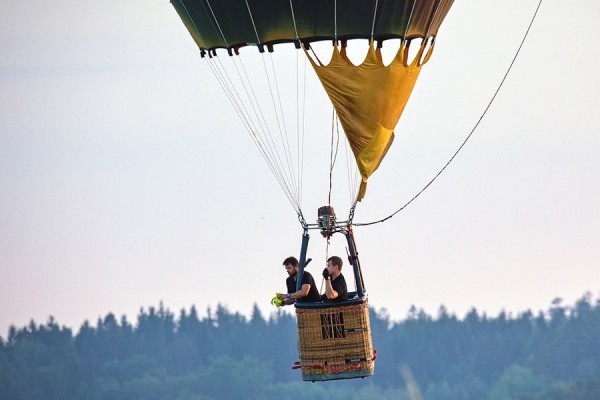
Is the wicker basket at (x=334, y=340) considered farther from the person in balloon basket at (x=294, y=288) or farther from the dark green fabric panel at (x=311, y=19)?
the dark green fabric panel at (x=311, y=19)

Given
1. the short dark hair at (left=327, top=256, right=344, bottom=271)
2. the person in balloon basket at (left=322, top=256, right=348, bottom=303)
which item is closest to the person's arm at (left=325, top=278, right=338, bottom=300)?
the person in balloon basket at (left=322, top=256, right=348, bottom=303)

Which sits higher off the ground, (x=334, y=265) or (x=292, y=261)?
(x=292, y=261)

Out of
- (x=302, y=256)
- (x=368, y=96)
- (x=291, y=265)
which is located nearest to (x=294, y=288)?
(x=291, y=265)

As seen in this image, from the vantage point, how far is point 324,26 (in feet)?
88.2

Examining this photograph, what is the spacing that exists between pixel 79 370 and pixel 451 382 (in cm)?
2379

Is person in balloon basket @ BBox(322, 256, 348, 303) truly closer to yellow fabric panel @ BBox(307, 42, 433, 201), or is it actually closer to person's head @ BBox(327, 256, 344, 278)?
person's head @ BBox(327, 256, 344, 278)

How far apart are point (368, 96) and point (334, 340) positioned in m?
3.36

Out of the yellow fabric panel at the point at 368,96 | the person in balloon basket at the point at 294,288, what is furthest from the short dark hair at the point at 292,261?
the yellow fabric panel at the point at 368,96

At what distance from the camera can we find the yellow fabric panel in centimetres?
2700

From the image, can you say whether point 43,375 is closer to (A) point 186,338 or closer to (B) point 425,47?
(A) point 186,338

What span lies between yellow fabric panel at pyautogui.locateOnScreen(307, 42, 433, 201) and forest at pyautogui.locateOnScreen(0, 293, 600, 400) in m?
93.6

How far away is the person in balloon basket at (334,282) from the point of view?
84.8ft

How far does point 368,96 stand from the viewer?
88.9 ft

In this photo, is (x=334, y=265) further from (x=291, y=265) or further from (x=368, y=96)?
(x=368, y=96)
